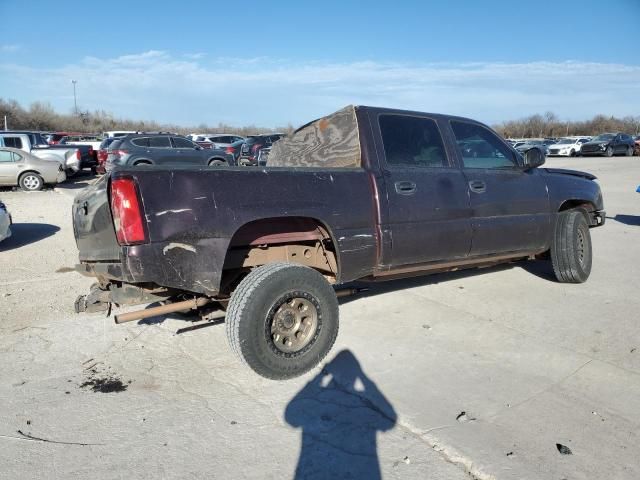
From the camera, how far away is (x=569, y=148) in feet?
117

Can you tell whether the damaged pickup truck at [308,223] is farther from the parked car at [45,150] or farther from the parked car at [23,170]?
the parked car at [45,150]

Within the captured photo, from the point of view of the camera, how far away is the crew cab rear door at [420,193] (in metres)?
3.95

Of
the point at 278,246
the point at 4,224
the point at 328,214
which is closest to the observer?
the point at 328,214

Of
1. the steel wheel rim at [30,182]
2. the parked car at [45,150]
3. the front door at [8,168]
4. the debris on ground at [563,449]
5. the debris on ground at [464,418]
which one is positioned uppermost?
the parked car at [45,150]

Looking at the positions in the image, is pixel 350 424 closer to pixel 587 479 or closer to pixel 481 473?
pixel 481 473

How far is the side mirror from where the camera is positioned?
4.89 meters

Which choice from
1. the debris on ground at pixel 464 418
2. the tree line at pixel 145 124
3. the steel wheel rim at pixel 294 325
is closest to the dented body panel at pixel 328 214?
the steel wheel rim at pixel 294 325

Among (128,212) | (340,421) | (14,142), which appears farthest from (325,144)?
(14,142)

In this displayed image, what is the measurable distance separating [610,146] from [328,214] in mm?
36808

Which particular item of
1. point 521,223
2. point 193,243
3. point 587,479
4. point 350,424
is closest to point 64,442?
point 193,243

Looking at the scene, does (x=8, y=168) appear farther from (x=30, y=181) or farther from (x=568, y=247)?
(x=568, y=247)

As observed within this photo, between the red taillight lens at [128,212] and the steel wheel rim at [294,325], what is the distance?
3.45 feet

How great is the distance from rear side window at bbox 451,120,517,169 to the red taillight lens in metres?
2.98

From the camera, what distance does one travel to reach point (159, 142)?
1820 cm
